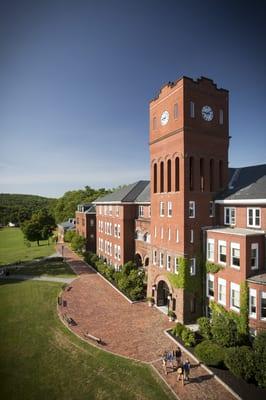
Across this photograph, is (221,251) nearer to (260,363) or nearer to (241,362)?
(241,362)

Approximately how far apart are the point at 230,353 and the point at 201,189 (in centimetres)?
1494

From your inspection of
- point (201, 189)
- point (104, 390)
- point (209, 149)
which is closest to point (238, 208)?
point (201, 189)

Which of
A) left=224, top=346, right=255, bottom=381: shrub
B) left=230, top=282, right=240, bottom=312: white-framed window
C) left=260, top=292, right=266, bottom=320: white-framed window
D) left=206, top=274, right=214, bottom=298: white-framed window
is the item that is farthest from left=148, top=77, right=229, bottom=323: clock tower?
left=224, top=346, right=255, bottom=381: shrub

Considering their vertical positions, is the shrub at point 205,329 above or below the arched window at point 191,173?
below

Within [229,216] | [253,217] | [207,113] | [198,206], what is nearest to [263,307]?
[253,217]

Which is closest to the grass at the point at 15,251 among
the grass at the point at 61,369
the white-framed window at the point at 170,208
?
the grass at the point at 61,369

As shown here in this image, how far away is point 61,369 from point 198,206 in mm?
17640

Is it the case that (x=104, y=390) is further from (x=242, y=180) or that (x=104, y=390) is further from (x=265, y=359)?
(x=242, y=180)

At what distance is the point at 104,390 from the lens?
14.2 meters

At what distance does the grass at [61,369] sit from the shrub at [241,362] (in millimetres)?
4292

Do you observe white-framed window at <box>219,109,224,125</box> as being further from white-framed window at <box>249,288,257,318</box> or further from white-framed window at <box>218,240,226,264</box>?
white-framed window at <box>249,288,257,318</box>

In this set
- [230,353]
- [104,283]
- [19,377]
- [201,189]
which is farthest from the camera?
[104,283]

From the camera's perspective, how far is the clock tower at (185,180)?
80.8 feet

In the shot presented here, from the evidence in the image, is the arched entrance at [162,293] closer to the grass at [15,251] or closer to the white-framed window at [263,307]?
the white-framed window at [263,307]
